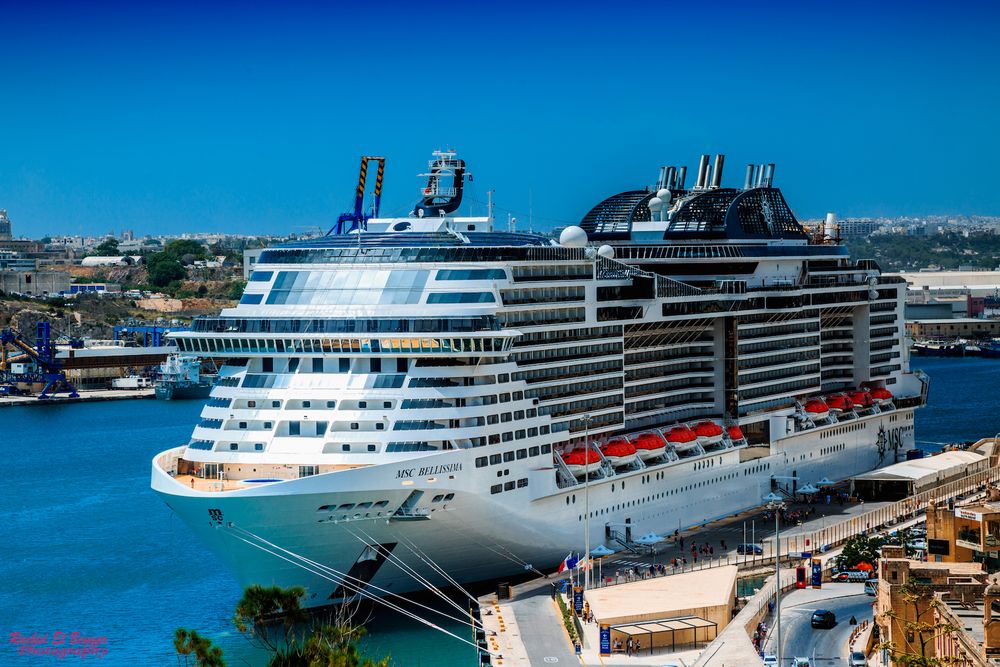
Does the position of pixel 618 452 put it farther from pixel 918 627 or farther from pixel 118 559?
pixel 918 627

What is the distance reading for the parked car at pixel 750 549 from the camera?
46.4 metres

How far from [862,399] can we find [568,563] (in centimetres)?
2336

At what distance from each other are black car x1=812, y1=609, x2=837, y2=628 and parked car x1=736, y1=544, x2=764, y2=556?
845 centimetres

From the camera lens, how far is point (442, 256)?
41.7 meters

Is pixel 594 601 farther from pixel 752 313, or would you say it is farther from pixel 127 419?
pixel 127 419

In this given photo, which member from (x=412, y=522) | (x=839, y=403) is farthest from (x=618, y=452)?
(x=839, y=403)

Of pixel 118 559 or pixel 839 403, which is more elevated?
pixel 839 403

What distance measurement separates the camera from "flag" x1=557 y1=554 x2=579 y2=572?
4225 centimetres

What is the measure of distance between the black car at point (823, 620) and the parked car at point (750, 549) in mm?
8447

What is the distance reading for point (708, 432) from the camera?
166 ft

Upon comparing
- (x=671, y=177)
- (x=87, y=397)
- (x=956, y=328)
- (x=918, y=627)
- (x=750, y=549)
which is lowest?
(x=87, y=397)

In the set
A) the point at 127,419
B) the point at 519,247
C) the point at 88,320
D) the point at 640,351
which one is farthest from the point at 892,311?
the point at 88,320

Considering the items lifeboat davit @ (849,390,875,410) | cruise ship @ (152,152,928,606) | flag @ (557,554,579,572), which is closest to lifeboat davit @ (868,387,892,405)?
lifeboat davit @ (849,390,875,410)

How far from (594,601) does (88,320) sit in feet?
442
